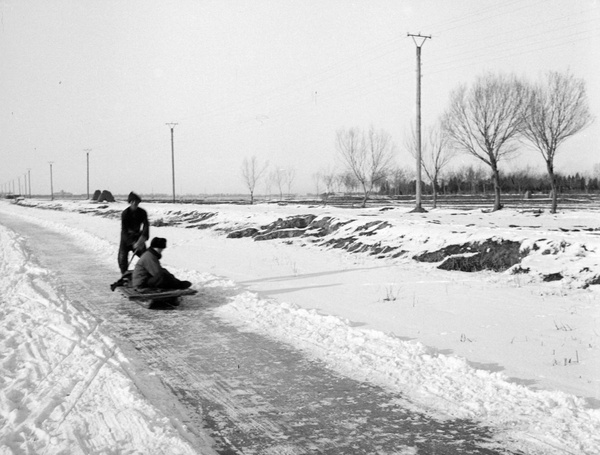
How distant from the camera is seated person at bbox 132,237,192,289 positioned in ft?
30.8

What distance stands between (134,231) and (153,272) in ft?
7.93

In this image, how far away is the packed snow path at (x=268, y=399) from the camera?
13.5ft

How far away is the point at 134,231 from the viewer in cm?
1147

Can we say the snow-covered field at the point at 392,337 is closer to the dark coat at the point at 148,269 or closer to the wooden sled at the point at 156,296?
the wooden sled at the point at 156,296

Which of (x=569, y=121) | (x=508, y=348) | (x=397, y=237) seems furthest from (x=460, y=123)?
(x=508, y=348)

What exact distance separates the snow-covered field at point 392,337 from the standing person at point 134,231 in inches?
62.8

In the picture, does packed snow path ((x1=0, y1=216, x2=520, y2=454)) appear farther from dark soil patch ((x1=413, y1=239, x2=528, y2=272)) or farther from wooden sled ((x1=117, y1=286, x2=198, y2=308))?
dark soil patch ((x1=413, y1=239, x2=528, y2=272))

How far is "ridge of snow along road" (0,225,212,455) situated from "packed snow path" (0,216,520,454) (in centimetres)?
32

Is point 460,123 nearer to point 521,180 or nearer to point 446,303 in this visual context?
point 446,303

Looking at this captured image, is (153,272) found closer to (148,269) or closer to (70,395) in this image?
(148,269)

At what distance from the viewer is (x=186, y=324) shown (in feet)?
27.2

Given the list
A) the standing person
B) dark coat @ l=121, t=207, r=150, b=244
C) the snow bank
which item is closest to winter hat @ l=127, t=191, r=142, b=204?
the standing person

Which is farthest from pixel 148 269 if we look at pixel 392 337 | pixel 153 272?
pixel 392 337

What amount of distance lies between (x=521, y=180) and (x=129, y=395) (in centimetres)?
10159
